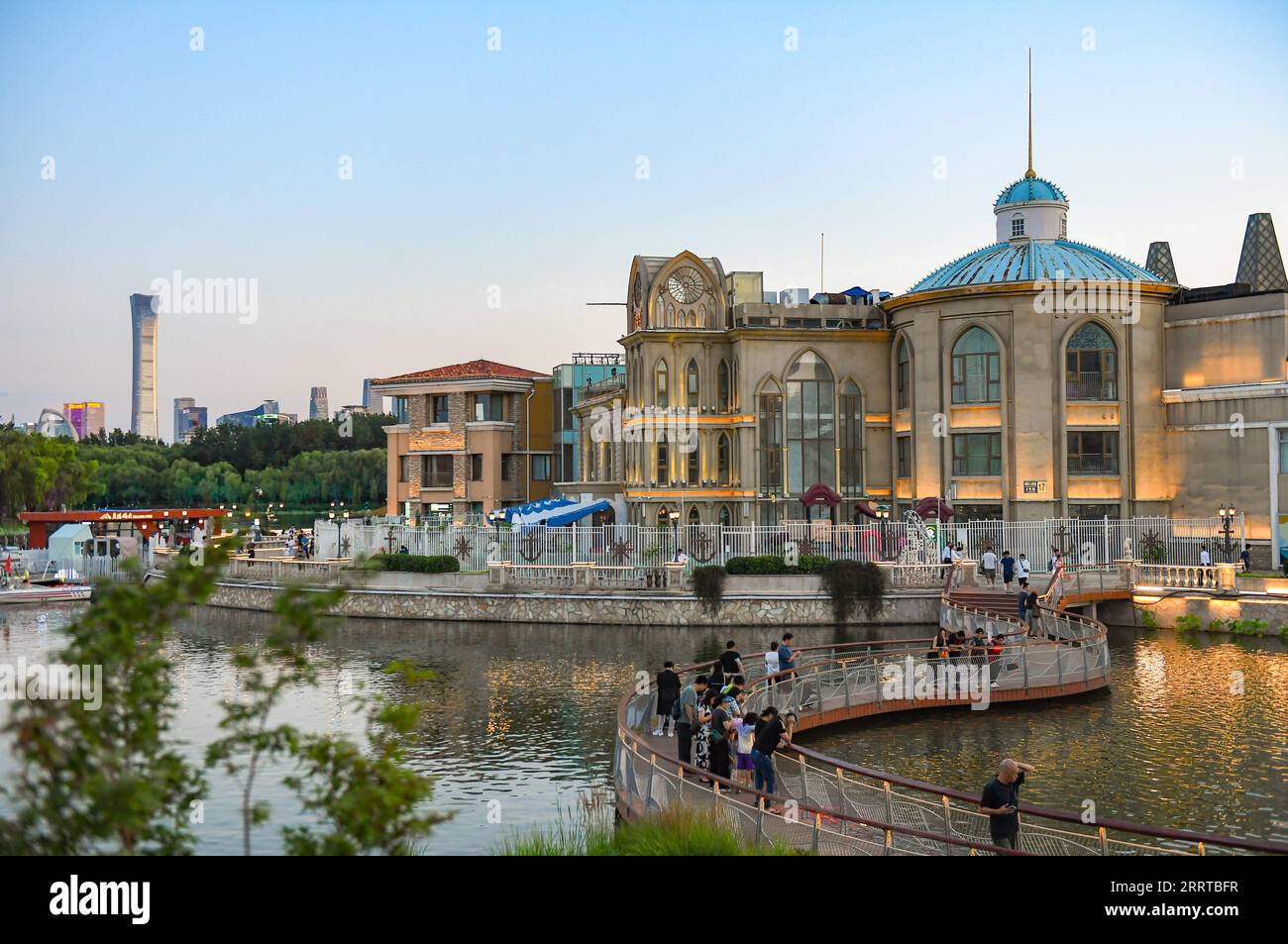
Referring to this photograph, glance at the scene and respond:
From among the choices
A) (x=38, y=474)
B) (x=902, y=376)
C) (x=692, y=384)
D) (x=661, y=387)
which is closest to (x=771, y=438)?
(x=692, y=384)

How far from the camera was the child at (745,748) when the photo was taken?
63.6 feet

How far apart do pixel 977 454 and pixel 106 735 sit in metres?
50.0

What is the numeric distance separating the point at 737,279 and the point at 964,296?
10.9 meters

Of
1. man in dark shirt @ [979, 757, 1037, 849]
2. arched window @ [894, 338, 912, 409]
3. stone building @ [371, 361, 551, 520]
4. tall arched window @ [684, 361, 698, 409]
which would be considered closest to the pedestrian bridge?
man in dark shirt @ [979, 757, 1037, 849]

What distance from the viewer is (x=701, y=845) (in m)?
12.9

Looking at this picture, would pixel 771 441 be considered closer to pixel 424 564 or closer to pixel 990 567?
pixel 990 567

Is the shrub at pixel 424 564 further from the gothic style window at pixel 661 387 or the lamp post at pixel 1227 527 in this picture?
the lamp post at pixel 1227 527

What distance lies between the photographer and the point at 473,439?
76.7 meters

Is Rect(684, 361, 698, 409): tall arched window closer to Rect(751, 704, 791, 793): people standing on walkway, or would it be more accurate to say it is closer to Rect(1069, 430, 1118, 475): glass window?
Rect(1069, 430, 1118, 475): glass window

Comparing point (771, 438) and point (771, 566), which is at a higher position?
point (771, 438)

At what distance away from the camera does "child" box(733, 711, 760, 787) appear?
19375mm

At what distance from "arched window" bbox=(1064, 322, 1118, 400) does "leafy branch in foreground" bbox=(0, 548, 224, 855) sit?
1985 inches

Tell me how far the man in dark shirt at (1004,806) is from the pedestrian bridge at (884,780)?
7.0 inches
